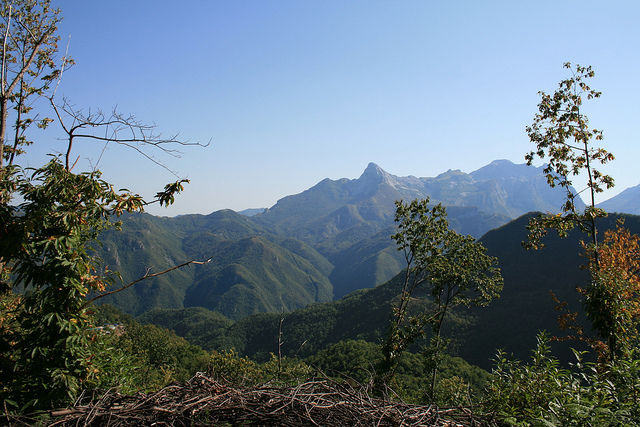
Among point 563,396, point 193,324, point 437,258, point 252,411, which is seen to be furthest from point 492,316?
point 193,324

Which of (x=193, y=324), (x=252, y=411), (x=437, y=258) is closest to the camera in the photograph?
(x=252, y=411)

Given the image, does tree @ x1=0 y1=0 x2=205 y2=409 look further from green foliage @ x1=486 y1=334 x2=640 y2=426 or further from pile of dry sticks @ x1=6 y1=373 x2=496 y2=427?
green foliage @ x1=486 y1=334 x2=640 y2=426

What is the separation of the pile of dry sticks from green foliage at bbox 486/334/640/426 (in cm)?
55

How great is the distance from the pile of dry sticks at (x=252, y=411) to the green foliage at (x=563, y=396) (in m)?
0.55

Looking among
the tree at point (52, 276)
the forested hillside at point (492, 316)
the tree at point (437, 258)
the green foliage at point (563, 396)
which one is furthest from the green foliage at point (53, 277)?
the forested hillside at point (492, 316)

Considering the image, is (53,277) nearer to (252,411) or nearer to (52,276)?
(52,276)

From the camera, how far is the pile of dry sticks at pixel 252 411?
316cm

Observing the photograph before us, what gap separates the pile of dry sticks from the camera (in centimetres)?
316

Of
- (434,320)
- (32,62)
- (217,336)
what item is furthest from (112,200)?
(217,336)

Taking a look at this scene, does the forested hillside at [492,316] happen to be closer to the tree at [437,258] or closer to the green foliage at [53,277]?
the tree at [437,258]

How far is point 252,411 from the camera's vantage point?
3.20m

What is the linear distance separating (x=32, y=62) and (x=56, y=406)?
1083 cm

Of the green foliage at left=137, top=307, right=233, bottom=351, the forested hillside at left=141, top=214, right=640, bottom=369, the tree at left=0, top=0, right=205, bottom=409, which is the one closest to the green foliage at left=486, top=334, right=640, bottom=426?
the tree at left=0, top=0, right=205, bottom=409

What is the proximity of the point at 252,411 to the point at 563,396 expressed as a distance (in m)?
3.10
